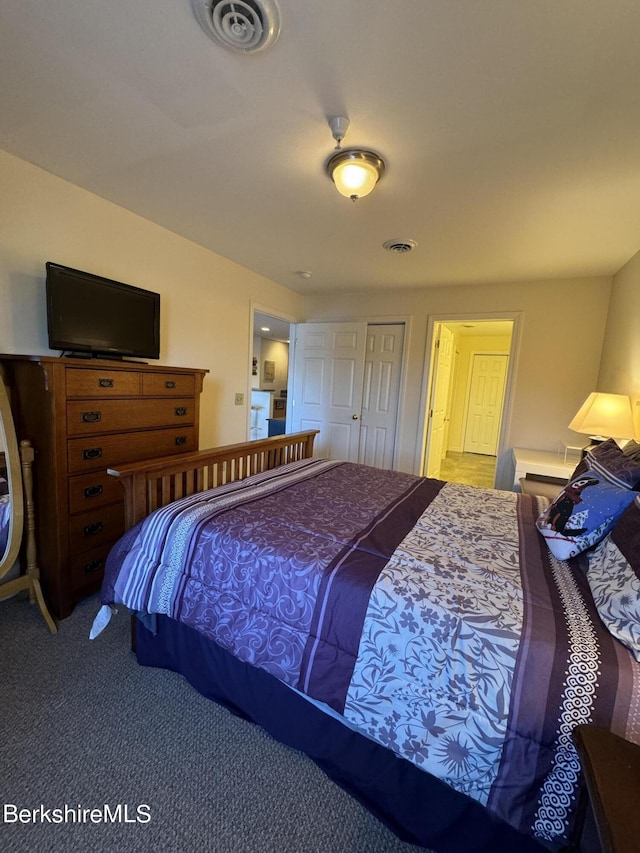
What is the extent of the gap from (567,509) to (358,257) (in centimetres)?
256

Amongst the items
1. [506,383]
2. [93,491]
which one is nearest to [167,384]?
[93,491]

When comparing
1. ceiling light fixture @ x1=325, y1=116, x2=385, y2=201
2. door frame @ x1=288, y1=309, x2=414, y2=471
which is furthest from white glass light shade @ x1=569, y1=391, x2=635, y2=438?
ceiling light fixture @ x1=325, y1=116, x2=385, y2=201

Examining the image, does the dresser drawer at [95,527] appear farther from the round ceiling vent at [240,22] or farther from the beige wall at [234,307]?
the round ceiling vent at [240,22]

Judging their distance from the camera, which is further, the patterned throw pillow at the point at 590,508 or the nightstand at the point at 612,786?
the patterned throw pillow at the point at 590,508

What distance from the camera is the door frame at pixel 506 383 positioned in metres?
3.56

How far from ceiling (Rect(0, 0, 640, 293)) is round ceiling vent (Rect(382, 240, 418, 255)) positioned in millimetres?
186

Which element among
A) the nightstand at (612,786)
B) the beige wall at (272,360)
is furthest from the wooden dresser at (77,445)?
the beige wall at (272,360)

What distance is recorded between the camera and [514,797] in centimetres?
88

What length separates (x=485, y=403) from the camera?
6.88 meters

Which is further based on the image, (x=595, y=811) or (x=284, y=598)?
(x=284, y=598)

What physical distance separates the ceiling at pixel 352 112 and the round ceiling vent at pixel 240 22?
0.03m

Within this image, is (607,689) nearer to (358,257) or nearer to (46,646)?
(46,646)

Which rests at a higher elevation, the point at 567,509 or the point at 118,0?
the point at 118,0

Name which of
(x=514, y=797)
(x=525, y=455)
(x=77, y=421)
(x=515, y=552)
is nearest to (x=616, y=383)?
(x=525, y=455)
